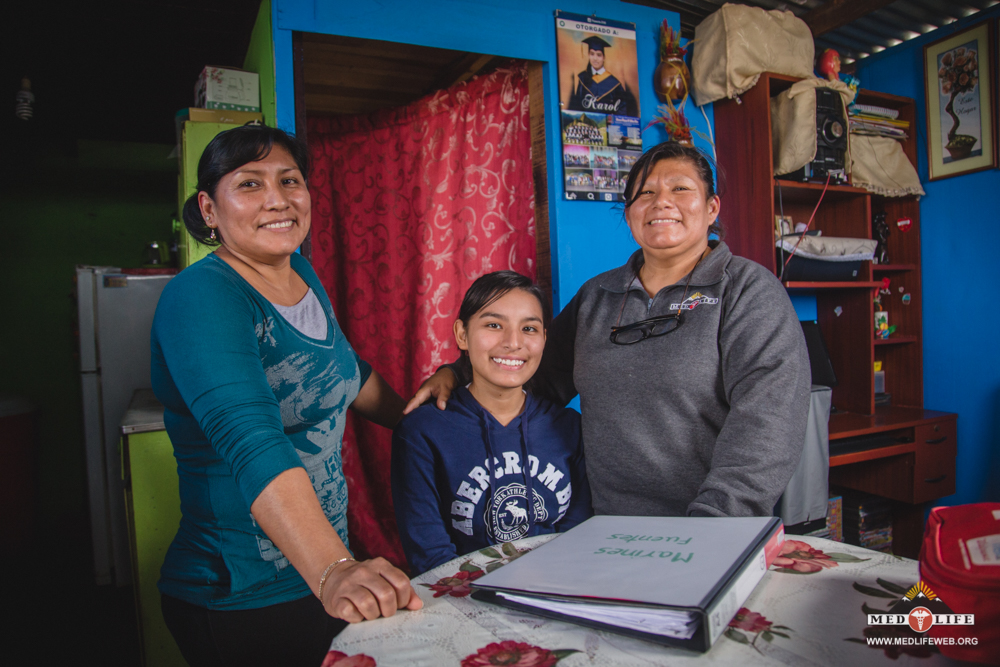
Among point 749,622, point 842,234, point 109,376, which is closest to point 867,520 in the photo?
point 842,234

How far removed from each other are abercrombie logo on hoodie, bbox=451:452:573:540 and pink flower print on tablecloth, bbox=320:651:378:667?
694mm

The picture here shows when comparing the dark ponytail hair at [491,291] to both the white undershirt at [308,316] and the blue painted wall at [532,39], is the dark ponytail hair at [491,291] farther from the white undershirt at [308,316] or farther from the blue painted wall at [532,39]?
the blue painted wall at [532,39]

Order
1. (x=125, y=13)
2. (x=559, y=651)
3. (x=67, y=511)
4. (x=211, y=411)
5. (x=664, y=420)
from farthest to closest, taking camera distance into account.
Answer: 1. (x=67, y=511)
2. (x=125, y=13)
3. (x=664, y=420)
4. (x=211, y=411)
5. (x=559, y=651)

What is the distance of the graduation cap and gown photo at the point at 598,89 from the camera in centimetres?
244

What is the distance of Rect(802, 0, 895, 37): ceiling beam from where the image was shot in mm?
2648

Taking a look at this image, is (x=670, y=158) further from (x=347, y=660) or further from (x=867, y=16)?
(x=867, y=16)

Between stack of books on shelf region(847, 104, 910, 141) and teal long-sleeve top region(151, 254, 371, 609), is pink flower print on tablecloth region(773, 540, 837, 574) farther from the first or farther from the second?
stack of books on shelf region(847, 104, 910, 141)

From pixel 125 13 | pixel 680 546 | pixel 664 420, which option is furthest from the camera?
pixel 125 13

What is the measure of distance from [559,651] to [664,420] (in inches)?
30.7

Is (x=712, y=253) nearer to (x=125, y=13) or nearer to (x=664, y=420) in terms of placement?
(x=664, y=420)

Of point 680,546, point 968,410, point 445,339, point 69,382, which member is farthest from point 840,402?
point 69,382

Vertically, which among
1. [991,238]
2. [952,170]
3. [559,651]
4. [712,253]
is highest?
[952,170]

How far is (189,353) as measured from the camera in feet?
3.11

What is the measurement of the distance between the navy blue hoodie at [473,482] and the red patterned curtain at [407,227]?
4.42ft
